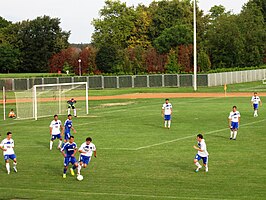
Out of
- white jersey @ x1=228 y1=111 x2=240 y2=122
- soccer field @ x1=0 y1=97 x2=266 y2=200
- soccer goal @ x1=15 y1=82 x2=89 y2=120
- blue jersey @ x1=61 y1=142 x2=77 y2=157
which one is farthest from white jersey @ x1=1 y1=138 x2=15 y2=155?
soccer goal @ x1=15 y1=82 x2=89 y2=120

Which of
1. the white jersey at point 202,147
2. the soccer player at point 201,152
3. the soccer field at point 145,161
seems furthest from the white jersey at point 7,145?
the white jersey at point 202,147

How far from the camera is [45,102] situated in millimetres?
59156

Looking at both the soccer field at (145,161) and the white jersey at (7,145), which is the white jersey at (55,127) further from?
the white jersey at (7,145)

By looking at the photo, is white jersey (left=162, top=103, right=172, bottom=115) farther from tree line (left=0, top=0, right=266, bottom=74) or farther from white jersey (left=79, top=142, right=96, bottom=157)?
tree line (left=0, top=0, right=266, bottom=74)

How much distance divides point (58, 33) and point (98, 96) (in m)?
64.1

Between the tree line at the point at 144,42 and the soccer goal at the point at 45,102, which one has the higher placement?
the tree line at the point at 144,42

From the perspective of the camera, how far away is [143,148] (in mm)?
35406

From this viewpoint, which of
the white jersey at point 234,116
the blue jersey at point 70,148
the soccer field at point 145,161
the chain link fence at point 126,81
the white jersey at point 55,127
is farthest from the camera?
the chain link fence at point 126,81

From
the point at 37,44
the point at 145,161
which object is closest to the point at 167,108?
the point at 145,161

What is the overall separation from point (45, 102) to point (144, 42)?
83466mm

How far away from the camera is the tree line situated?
386ft

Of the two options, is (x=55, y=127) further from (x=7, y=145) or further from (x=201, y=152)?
(x=201, y=152)

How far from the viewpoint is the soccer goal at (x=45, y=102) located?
56.2 meters

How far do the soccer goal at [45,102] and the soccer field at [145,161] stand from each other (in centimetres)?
288
